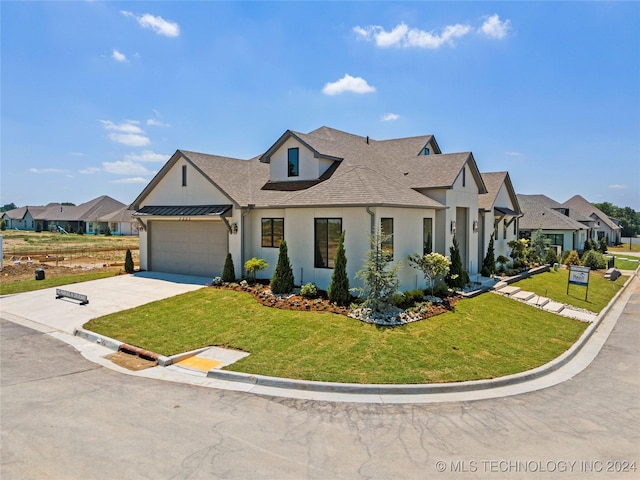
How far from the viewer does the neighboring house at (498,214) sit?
24688mm

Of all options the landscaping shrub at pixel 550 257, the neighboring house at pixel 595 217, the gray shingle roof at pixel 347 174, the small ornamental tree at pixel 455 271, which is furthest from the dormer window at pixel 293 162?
the neighboring house at pixel 595 217

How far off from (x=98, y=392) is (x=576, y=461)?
9.12 metres

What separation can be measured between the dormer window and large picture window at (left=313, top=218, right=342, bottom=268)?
17.3 ft

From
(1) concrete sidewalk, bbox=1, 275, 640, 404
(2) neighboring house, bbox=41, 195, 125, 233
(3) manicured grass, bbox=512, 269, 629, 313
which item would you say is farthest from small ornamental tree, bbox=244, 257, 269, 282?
(2) neighboring house, bbox=41, 195, 125, 233

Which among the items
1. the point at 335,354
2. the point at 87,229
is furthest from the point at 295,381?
the point at 87,229

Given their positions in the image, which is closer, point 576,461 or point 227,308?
point 576,461

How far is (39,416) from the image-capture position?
747cm

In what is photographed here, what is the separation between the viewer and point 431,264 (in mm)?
15898

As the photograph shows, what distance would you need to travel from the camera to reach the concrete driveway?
49.4 ft

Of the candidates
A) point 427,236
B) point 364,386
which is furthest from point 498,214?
point 364,386

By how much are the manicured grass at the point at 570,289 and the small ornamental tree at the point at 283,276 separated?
1300 centimetres

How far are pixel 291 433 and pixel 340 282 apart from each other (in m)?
7.97

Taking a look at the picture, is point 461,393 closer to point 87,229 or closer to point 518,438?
point 518,438

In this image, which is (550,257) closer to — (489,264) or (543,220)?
(543,220)
